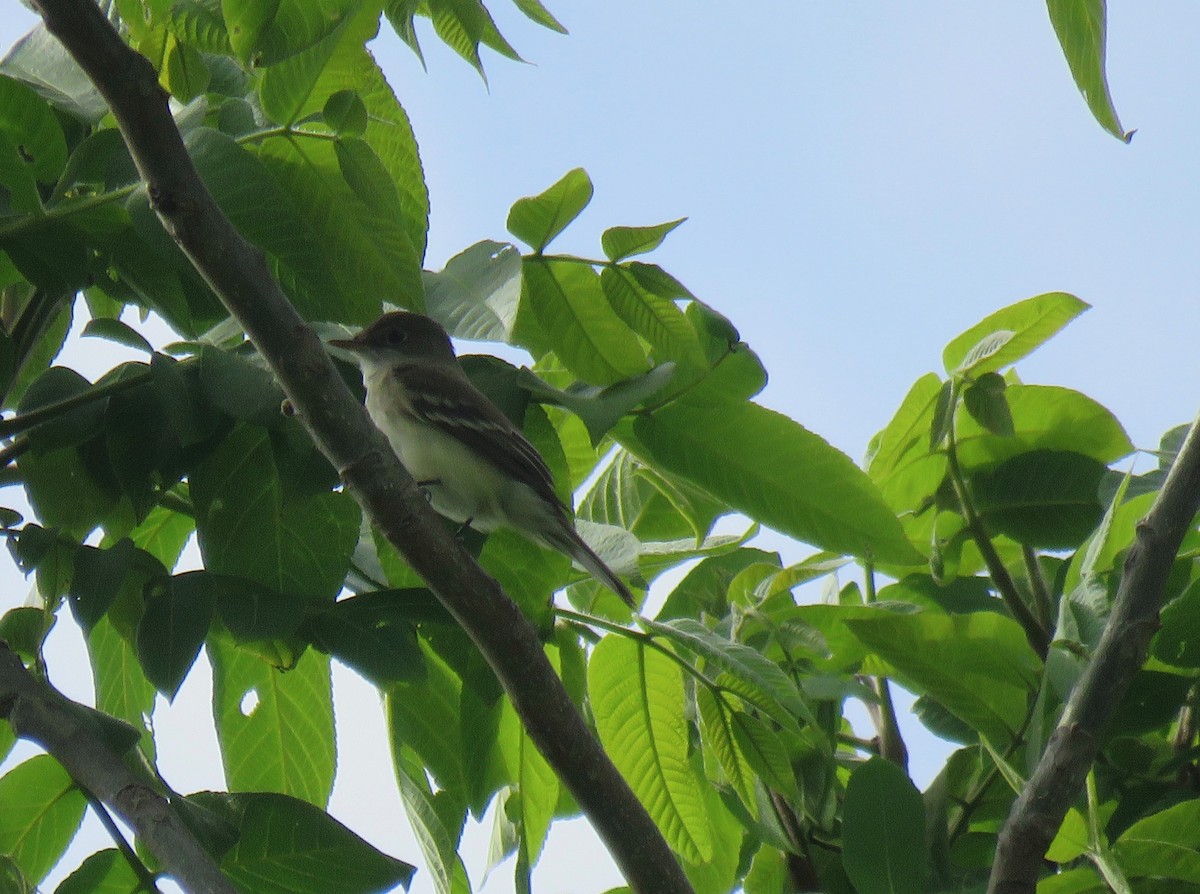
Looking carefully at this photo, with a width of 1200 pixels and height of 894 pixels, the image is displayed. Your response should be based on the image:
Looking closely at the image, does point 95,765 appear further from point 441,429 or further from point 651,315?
point 441,429

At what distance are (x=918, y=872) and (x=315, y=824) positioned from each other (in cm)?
110

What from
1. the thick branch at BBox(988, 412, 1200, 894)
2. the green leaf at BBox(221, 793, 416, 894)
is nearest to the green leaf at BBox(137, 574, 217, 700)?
the green leaf at BBox(221, 793, 416, 894)

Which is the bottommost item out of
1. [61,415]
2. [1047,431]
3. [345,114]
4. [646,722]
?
[646,722]

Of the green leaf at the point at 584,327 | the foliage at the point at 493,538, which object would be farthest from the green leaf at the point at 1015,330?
the green leaf at the point at 584,327

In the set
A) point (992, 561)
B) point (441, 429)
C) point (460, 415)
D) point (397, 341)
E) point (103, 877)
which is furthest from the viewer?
point (397, 341)

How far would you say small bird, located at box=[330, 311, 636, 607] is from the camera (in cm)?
387

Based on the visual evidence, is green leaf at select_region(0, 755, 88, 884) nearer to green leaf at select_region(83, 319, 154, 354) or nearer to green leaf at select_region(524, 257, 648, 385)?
green leaf at select_region(83, 319, 154, 354)

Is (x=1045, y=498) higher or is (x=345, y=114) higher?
(x=345, y=114)

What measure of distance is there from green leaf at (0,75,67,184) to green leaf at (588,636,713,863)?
1.44m

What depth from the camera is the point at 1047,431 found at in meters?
3.25

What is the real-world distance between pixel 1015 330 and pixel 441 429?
2.24 meters

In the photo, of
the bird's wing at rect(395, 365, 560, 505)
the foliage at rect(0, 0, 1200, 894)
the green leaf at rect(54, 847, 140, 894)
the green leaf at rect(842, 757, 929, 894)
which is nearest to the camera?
the green leaf at rect(54, 847, 140, 894)

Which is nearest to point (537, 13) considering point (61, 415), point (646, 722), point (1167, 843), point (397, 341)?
point (61, 415)

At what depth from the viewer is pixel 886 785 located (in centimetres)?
245
